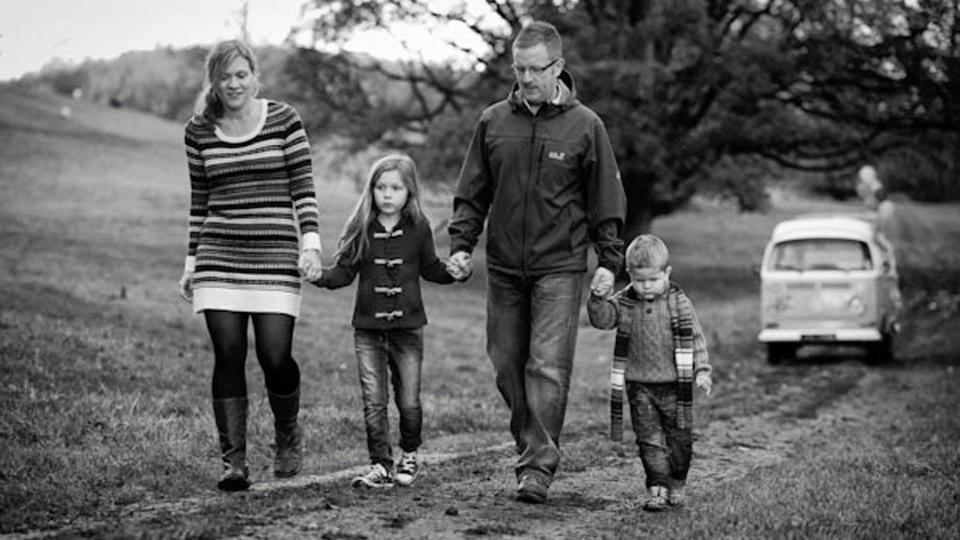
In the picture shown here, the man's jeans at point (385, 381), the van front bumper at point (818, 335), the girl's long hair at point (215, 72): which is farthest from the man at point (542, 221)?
the van front bumper at point (818, 335)

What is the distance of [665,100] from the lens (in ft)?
100

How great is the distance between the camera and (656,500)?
7.31 metres

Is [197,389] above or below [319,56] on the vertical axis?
below

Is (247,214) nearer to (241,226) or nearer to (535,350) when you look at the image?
(241,226)

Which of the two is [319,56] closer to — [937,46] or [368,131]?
[368,131]

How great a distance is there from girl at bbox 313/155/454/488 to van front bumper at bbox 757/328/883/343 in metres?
13.3

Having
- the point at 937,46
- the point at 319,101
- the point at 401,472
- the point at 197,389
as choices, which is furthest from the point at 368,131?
the point at 401,472

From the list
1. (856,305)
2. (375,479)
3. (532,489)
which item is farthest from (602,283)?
(856,305)

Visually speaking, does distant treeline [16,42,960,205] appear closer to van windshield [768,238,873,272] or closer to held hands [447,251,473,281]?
van windshield [768,238,873,272]

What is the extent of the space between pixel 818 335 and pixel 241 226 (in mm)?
14500

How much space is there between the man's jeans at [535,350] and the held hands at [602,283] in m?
0.22

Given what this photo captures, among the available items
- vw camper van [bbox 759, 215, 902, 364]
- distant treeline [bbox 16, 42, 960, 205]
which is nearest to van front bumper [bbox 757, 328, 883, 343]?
vw camper van [bbox 759, 215, 902, 364]

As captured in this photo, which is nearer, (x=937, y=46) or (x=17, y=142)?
(x=937, y=46)

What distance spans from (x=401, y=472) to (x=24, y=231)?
28.1 meters
